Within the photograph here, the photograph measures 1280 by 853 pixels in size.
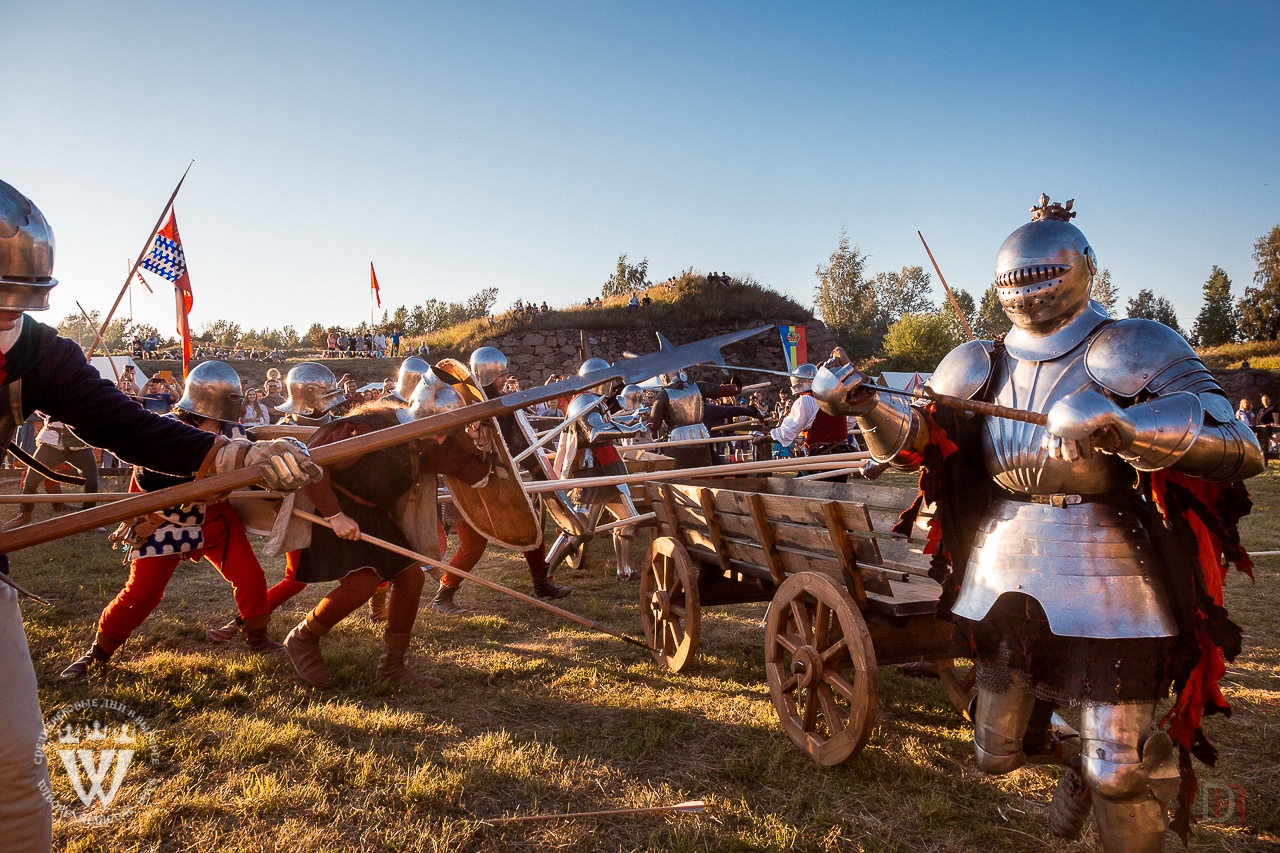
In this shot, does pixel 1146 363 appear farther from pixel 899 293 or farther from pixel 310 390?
pixel 899 293

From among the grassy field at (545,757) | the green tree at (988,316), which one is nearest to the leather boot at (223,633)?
the grassy field at (545,757)

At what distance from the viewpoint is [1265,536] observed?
7.25 metres

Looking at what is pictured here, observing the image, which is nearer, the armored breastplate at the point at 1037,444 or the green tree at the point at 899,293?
the armored breastplate at the point at 1037,444

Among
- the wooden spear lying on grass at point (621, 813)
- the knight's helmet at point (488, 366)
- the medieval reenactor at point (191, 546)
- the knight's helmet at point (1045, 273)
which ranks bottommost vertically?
the wooden spear lying on grass at point (621, 813)

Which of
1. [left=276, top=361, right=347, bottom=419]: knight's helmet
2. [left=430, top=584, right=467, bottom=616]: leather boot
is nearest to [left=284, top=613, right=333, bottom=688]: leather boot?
[left=430, top=584, right=467, bottom=616]: leather boot

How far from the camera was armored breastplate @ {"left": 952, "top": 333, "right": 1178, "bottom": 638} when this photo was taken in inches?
78.1

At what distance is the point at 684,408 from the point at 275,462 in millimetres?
6235

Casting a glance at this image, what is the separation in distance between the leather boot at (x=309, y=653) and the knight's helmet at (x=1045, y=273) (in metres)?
3.43

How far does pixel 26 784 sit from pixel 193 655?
3.02 m

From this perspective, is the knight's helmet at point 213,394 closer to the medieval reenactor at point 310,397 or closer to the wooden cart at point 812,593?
the medieval reenactor at point 310,397

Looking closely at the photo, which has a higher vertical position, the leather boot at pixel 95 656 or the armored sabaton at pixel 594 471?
the armored sabaton at pixel 594 471

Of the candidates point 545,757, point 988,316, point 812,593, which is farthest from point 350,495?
point 988,316

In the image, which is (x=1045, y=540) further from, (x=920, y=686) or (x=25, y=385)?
(x=25, y=385)

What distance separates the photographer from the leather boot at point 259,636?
14.0 ft
